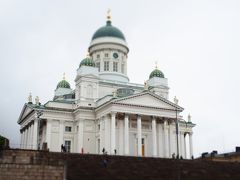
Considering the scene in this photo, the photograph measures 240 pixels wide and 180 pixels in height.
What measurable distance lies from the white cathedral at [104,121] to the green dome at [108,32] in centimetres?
833

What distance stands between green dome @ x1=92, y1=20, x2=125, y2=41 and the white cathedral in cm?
833

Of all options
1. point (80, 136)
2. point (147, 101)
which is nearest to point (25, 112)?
point (80, 136)

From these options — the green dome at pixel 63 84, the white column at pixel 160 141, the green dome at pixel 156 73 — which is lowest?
the white column at pixel 160 141

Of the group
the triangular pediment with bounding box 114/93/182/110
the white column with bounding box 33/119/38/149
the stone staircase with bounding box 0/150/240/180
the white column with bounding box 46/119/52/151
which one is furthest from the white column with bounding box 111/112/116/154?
the stone staircase with bounding box 0/150/240/180

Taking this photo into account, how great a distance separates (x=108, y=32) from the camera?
70.4 meters

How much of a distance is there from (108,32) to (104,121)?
1990 centimetres

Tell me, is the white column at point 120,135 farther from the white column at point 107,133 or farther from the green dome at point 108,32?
the green dome at point 108,32

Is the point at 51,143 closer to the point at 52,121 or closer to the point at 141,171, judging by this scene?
the point at 52,121

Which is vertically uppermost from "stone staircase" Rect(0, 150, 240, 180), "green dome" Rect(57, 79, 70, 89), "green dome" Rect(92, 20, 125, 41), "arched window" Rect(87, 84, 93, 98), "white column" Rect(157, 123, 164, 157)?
"green dome" Rect(92, 20, 125, 41)

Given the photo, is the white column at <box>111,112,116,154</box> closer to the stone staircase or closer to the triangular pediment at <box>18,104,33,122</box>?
the triangular pediment at <box>18,104,33,122</box>

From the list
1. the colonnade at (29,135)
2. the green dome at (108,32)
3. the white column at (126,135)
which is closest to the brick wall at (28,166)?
the white column at (126,135)

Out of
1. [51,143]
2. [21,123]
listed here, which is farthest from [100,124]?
[21,123]

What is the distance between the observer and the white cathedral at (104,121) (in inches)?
2196

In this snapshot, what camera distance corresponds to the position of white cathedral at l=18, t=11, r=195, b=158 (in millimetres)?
55781
